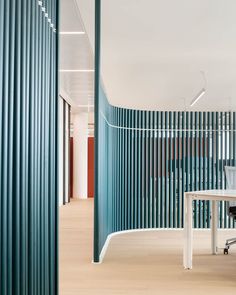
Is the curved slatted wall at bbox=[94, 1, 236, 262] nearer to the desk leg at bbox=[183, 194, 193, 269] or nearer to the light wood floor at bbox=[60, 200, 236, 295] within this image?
the light wood floor at bbox=[60, 200, 236, 295]

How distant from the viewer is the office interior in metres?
2.65

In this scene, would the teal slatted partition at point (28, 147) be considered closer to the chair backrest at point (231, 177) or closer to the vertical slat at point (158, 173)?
the chair backrest at point (231, 177)

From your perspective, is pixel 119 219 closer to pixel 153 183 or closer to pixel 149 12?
pixel 153 183

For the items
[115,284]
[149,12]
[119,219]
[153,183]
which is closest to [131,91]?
[153,183]

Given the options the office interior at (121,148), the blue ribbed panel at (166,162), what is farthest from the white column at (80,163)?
the blue ribbed panel at (166,162)

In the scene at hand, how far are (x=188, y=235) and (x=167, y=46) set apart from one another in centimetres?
357

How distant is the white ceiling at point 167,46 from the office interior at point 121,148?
3cm

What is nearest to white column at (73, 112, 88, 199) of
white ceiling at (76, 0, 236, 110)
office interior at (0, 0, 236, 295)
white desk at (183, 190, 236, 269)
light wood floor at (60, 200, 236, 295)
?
office interior at (0, 0, 236, 295)

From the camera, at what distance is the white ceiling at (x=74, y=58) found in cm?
706

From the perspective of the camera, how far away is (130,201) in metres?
9.59

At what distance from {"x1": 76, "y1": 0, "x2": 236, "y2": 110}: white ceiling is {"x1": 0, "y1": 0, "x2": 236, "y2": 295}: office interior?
1.0 inches

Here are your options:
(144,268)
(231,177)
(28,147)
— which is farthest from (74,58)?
(28,147)

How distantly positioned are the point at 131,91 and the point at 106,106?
238 inches

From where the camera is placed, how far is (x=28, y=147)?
2.81 meters
